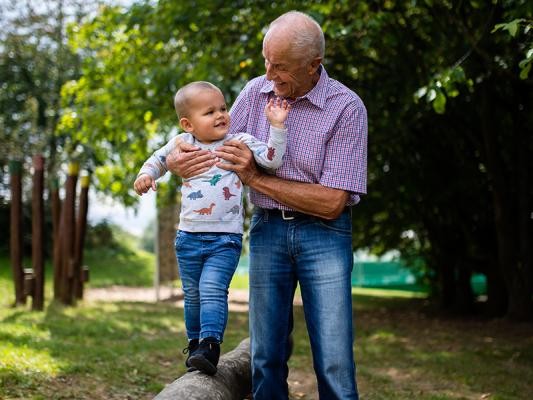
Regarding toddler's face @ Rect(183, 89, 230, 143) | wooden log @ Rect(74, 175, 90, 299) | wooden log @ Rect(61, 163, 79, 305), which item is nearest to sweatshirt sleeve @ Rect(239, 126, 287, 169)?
toddler's face @ Rect(183, 89, 230, 143)

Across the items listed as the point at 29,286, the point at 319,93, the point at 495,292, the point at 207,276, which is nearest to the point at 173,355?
the point at 29,286

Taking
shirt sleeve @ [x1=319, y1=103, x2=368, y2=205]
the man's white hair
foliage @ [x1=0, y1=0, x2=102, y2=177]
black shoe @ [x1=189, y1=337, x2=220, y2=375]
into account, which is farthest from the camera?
foliage @ [x1=0, y1=0, x2=102, y2=177]

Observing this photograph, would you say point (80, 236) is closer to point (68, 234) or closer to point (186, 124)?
point (68, 234)

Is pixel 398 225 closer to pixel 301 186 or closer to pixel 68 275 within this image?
pixel 68 275

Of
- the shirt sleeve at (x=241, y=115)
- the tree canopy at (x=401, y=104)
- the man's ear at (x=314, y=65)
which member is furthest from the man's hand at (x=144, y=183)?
the tree canopy at (x=401, y=104)

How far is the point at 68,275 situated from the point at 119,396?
5715 millimetres

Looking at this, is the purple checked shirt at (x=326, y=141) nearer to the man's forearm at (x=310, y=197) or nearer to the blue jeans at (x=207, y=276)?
the man's forearm at (x=310, y=197)

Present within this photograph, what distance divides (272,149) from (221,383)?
127 cm

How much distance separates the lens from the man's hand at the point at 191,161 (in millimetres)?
3496

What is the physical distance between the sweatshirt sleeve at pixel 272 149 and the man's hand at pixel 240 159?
37 mm

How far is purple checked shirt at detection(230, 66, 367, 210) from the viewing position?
3.35 meters

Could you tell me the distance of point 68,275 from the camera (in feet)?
34.8

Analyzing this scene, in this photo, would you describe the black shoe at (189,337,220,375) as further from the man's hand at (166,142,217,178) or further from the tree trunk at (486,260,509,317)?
the tree trunk at (486,260,509,317)

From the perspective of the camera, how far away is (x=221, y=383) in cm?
386
